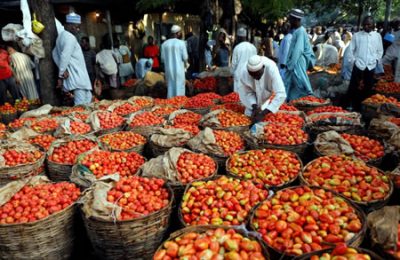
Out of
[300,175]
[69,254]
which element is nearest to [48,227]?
[69,254]

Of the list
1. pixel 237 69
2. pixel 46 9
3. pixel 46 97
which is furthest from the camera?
pixel 237 69

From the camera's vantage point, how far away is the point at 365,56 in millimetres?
6469

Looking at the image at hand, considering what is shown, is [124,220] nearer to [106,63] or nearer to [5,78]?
[106,63]

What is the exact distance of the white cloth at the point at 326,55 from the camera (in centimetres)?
1316

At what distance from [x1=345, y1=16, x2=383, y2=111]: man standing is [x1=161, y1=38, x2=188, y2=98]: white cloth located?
12.2ft

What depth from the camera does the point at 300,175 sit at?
297cm

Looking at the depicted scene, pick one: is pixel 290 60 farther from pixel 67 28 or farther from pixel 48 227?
pixel 48 227

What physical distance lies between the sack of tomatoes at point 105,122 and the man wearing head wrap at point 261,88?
6.37 ft

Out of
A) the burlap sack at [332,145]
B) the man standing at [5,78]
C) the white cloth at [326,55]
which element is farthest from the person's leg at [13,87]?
the white cloth at [326,55]

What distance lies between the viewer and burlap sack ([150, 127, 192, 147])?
12.7 feet

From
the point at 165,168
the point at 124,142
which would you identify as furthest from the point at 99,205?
the point at 124,142

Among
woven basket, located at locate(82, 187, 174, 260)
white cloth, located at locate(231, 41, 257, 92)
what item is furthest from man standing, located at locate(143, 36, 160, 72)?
woven basket, located at locate(82, 187, 174, 260)

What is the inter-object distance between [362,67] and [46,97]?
632 centimetres

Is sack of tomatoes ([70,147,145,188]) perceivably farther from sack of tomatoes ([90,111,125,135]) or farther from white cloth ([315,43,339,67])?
white cloth ([315,43,339,67])
